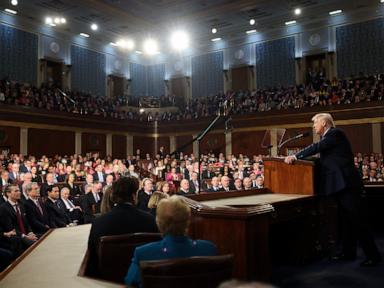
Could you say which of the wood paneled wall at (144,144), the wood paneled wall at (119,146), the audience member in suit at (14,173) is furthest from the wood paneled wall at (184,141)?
A: the audience member in suit at (14,173)

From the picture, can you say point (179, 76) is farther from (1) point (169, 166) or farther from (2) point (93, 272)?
(2) point (93, 272)

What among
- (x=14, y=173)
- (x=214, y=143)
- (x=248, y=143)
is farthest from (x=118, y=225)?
(x=214, y=143)

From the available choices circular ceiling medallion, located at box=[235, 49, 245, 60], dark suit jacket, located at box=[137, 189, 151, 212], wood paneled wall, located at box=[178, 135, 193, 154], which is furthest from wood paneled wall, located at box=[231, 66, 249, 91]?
dark suit jacket, located at box=[137, 189, 151, 212]

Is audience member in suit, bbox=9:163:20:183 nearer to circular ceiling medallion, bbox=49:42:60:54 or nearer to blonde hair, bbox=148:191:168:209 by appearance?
blonde hair, bbox=148:191:168:209

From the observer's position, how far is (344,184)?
3.89 m

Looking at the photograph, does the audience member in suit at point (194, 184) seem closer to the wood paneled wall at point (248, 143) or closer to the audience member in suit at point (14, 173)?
the audience member in suit at point (14, 173)

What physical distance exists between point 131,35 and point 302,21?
8.89m

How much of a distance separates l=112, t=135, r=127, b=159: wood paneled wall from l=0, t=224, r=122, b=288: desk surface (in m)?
14.8

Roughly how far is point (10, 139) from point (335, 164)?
43.2 ft

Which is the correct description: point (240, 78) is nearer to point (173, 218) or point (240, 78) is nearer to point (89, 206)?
point (89, 206)

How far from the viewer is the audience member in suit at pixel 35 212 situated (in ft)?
17.8

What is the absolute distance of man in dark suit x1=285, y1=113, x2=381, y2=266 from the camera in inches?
153

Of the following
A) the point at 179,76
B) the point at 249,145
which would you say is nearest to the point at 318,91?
the point at 249,145

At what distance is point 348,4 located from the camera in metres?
17.0
